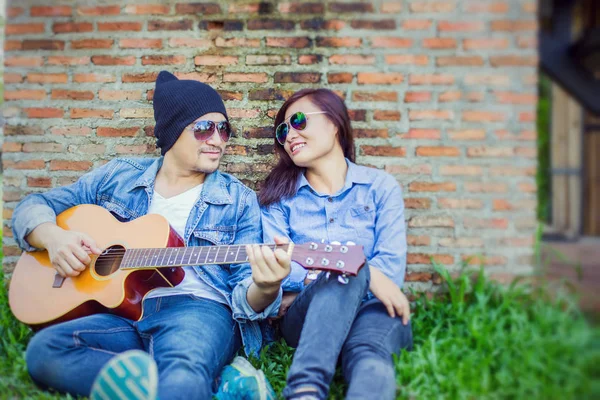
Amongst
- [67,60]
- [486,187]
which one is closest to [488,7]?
[486,187]

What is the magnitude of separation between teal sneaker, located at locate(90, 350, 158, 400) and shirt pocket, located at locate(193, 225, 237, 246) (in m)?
0.94

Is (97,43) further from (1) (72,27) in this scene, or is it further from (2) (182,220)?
(2) (182,220)

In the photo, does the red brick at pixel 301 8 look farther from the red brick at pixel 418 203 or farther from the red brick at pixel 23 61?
the red brick at pixel 23 61

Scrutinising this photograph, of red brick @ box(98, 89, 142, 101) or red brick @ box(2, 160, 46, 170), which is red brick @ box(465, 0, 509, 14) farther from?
red brick @ box(2, 160, 46, 170)

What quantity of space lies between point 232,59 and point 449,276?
2.05 m

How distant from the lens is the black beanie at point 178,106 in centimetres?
265

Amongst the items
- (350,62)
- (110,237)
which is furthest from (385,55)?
(110,237)

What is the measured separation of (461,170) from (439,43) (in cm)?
86

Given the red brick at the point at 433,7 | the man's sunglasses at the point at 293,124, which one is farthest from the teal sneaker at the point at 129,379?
the red brick at the point at 433,7

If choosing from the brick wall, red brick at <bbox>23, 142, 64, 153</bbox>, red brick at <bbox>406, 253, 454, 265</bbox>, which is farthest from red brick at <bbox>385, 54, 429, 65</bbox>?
red brick at <bbox>23, 142, 64, 153</bbox>

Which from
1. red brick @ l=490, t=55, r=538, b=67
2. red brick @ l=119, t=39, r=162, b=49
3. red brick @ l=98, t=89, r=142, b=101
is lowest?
red brick @ l=98, t=89, r=142, b=101

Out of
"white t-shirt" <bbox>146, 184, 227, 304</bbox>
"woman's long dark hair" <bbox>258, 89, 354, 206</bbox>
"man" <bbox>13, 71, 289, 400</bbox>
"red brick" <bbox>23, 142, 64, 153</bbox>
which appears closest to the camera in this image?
"man" <bbox>13, 71, 289, 400</bbox>

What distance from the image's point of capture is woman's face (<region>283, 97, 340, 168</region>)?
8.79 ft

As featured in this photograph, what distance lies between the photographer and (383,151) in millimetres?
3133
